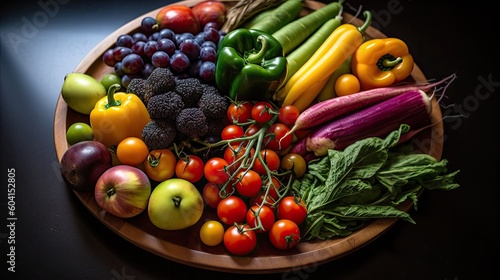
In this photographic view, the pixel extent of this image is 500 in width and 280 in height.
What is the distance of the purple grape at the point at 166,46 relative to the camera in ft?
4.55

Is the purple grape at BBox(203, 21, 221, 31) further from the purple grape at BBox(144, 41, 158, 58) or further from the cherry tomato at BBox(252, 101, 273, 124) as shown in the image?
the cherry tomato at BBox(252, 101, 273, 124)

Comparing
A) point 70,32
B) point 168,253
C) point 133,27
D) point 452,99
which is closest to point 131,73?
point 133,27

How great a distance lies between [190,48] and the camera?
139 cm

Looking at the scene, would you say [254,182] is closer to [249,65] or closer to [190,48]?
[249,65]

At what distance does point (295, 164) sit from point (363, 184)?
0.69ft

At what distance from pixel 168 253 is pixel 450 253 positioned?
32.5 inches

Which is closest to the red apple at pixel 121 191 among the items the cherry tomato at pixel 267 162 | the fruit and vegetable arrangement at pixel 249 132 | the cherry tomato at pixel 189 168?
the fruit and vegetable arrangement at pixel 249 132

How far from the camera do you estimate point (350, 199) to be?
4.09 ft

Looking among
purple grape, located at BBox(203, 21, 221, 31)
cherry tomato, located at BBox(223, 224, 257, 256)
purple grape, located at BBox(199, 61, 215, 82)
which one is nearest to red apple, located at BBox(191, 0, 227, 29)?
purple grape, located at BBox(203, 21, 221, 31)

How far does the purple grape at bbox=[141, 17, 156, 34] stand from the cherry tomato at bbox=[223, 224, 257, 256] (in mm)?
761

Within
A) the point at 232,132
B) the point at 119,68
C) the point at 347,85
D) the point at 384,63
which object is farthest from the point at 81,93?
the point at 384,63

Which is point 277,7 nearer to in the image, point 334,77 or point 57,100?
point 334,77

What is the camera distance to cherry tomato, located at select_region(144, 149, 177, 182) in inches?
49.1

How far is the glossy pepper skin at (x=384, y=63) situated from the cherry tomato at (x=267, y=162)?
459 mm
